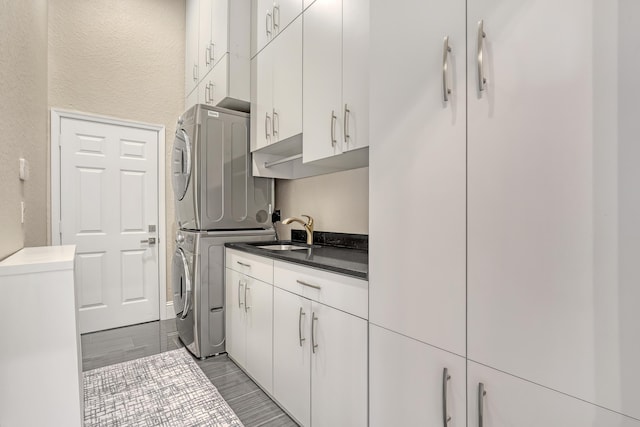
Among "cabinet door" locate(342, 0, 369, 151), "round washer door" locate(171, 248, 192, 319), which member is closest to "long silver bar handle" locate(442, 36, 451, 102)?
"cabinet door" locate(342, 0, 369, 151)

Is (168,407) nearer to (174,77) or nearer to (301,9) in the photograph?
(301,9)

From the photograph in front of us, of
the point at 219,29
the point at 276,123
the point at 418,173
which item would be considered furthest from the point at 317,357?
the point at 219,29

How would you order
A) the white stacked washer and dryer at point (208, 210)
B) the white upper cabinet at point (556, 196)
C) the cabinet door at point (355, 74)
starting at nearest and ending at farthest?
the white upper cabinet at point (556, 196), the cabinet door at point (355, 74), the white stacked washer and dryer at point (208, 210)

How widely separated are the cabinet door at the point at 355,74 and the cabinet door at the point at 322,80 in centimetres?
4

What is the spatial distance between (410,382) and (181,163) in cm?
244

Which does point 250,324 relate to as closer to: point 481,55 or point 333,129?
point 333,129

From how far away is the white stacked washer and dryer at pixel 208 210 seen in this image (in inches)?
97.8

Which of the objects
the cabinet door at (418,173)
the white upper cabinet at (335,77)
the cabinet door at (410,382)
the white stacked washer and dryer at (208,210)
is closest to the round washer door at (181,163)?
the white stacked washer and dryer at (208,210)

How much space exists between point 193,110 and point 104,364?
2172 mm

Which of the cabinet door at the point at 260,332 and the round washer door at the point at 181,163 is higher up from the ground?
the round washer door at the point at 181,163

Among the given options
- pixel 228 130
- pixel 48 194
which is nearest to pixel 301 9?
pixel 228 130

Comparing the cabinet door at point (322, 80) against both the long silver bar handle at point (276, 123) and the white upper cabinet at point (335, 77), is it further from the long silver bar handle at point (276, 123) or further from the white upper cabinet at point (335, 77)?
the long silver bar handle at point (276, 123)

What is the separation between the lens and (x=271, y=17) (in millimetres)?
2352

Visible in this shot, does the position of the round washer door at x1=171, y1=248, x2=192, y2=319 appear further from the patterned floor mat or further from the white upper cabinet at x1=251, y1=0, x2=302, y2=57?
the white upper cabinet at x1=251, y1=0, x2=302, y2=57
